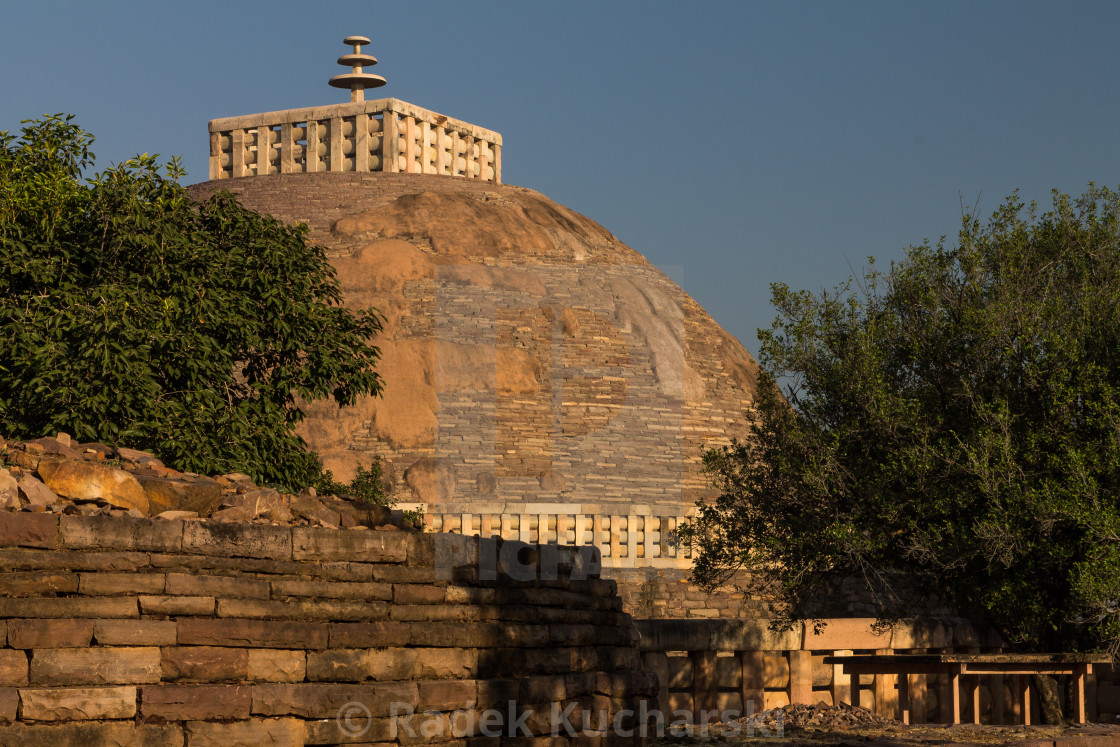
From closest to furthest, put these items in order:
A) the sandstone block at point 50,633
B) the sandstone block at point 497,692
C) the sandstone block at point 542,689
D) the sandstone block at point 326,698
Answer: the sandstone block at point 50,633 → the sandstone block at point 326,698 → the sandstone block at point 497,692 → the sandstone block at point 542,689

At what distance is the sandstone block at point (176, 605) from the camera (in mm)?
6055

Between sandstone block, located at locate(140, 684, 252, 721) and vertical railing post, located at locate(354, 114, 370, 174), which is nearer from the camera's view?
sandstone block, located at locate(140, 684, 252, 721)

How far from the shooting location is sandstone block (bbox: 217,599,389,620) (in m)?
6.32

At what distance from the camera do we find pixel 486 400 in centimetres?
3403

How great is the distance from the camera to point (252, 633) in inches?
248

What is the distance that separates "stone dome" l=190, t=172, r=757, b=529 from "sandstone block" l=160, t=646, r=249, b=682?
20.0m

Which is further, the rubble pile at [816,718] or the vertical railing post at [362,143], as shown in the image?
the vertical railing post at [362,143]

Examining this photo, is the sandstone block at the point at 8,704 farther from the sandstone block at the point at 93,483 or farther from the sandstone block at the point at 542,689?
the sandstone block at the point at 542,689

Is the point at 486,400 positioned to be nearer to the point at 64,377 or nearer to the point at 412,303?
the point at 412,303

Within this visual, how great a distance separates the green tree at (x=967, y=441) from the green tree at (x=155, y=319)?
5248mm

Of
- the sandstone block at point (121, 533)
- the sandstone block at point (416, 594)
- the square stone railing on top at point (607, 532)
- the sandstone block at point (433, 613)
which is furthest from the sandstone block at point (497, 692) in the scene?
the square stone railing on top at point (607, 532)

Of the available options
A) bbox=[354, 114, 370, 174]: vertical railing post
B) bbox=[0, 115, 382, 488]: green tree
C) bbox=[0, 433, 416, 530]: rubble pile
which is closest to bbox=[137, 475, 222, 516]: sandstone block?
bbox=[0, 433, 416, 530]: rubble pile

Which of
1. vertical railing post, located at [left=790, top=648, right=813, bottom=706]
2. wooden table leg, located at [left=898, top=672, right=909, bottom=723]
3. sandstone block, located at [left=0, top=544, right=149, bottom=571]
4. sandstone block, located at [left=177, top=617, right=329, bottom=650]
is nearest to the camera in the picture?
sandstone block, located at [left=0, top=544, right=149, bottom=571]

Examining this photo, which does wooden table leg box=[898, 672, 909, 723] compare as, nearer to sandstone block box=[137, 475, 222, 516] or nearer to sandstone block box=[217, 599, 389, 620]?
sandstone block box=[217, 599, 389, 620]
